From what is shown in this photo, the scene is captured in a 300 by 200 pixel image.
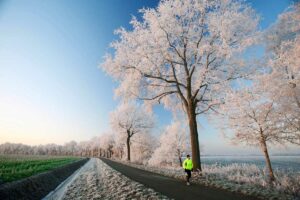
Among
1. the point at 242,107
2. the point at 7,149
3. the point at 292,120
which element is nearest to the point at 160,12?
the point at 242,107

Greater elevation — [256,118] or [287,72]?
[287,72]

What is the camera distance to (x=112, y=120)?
4850 centimetres

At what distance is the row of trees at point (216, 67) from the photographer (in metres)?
14.0

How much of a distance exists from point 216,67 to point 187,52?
2438 millimetres

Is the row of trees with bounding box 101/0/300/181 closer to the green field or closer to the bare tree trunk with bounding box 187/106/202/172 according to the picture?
the bare tree trunk with bounding box 187/106/202/172

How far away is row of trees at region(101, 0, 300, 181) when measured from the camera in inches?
551

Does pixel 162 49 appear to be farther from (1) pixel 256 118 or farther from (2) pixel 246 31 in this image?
(1) pixel 256 118

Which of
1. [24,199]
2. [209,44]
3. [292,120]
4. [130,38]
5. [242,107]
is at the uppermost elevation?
[130,38]

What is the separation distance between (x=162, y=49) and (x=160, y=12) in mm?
2703

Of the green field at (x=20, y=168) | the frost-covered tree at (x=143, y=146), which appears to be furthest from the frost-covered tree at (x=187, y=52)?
the frost-covered tree at (x=143, y=146)

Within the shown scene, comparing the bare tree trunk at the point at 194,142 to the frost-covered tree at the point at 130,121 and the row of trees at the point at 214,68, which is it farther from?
the frost-covered tree at the point at 130,121

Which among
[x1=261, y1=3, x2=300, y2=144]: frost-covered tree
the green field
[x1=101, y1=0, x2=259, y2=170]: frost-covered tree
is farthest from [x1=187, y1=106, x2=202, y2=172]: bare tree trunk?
the green field

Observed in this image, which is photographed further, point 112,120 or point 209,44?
point 112,120

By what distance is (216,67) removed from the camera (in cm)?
1525
